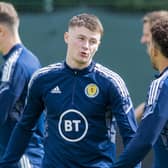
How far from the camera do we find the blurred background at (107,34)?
11.5m

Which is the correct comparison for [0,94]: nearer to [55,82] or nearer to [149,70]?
[55,82]

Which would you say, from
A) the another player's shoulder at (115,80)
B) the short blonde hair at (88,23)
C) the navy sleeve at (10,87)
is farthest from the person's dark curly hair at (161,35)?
the navy sleeve at (10,87)

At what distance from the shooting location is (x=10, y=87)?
19.7 ft

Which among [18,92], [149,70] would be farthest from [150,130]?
[149,70]

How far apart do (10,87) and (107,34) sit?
5.79 m

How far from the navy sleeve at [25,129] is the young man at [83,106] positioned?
8 cm

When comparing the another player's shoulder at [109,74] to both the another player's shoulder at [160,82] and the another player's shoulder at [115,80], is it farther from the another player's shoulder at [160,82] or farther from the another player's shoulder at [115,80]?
the another player's shoulder at [160,82]

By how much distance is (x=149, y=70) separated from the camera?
453 inches

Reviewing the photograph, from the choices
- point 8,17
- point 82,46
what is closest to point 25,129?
point 82,46

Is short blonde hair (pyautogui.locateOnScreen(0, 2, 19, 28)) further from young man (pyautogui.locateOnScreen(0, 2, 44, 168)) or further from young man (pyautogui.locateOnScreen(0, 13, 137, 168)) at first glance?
young man (pyautogui.locateOnScreen(0, 13, 137, 168))

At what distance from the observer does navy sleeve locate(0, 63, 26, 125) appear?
19.7 ft

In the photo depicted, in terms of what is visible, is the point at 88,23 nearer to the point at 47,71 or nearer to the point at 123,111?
the point at 47,71

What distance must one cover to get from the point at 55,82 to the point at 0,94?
0.71m

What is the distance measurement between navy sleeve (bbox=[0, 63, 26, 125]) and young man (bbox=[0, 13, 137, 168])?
515mm
